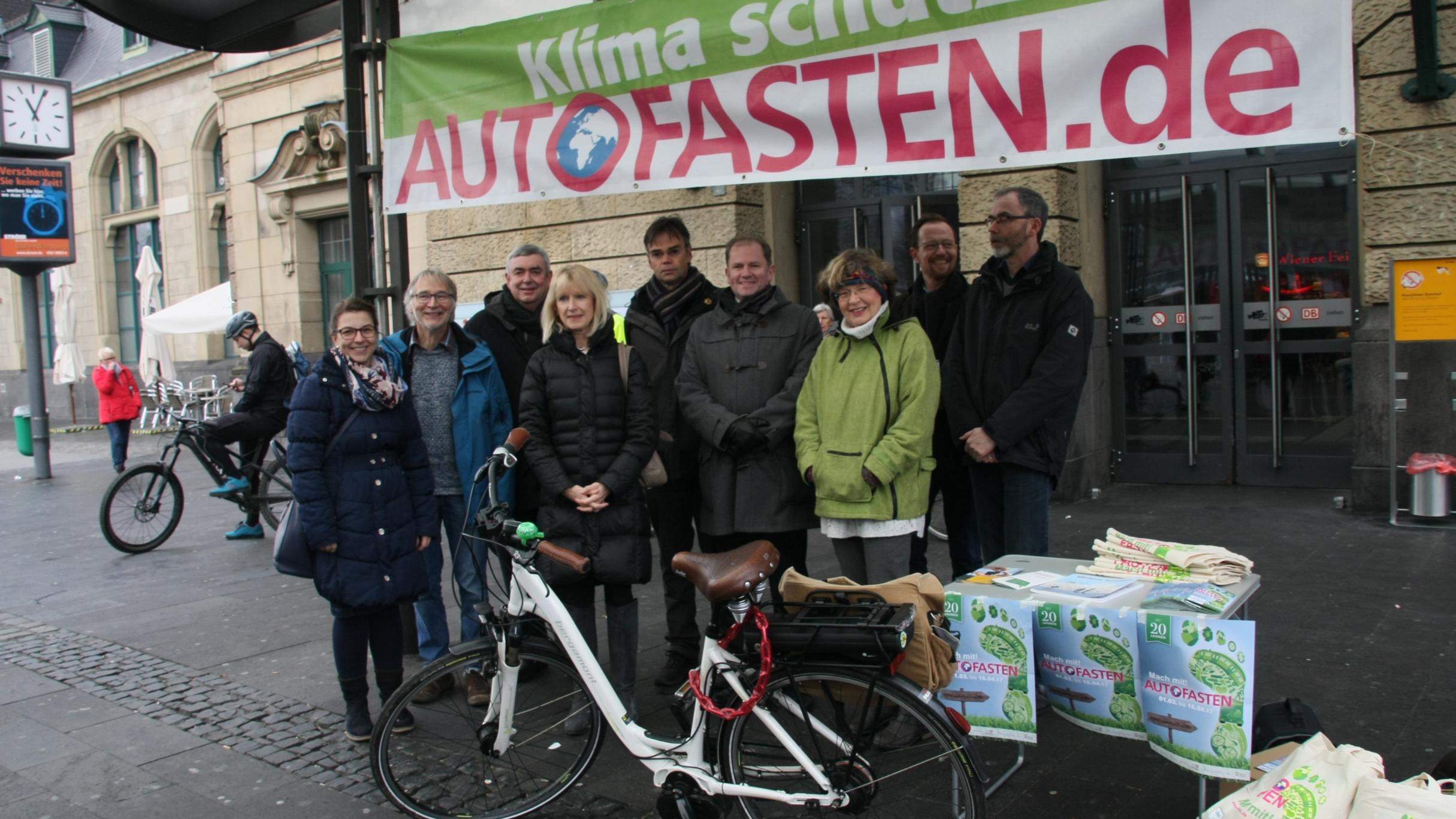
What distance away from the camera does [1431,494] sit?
7.08 meters

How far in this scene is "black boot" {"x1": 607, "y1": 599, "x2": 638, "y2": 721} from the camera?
14.5ft

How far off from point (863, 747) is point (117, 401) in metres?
12.9

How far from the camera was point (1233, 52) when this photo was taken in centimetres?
348

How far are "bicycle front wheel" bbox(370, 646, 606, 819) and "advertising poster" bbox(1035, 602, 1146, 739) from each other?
1.50m

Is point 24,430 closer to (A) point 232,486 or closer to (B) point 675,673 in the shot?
(A) point 232,486

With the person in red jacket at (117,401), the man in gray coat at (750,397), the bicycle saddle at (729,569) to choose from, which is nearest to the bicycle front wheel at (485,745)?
the bicycle saddle at (729,569)

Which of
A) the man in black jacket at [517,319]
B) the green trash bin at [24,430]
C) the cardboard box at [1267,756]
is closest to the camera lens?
the cardboard box at [1267,756]

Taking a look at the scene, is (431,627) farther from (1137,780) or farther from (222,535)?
(222,535)

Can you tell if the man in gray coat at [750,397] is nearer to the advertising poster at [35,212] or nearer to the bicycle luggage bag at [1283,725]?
the bicycle luggage bag at [1283,725]

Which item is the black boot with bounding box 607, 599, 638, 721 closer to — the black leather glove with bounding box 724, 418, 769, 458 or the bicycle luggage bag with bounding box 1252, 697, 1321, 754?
the black leather glove with bounding box 724, 418, 769, 458

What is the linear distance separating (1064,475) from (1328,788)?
591 centimetres

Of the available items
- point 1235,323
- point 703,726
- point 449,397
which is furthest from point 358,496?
point 1235,323

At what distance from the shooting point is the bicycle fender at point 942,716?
10.1ft

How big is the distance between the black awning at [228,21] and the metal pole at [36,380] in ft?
31.5
